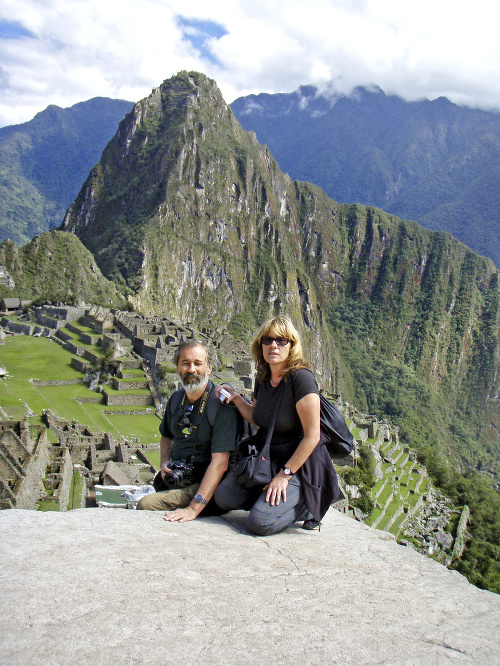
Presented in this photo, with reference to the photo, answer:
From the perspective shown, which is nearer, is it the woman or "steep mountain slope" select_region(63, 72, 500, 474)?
the woman

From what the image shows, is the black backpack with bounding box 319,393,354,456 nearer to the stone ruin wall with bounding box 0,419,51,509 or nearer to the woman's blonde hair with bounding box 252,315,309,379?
the woman's blonde hair with bounding box 252,315,309,379

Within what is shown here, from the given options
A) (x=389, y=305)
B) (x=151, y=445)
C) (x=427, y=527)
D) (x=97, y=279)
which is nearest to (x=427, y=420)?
(x=389, y=305)

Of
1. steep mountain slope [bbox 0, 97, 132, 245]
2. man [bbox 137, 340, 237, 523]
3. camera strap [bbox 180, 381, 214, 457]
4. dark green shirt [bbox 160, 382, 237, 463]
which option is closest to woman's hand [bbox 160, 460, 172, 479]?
man [bbox 137, 340, 237, 523]

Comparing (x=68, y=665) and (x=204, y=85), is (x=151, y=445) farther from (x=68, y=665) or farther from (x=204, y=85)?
(x=204, y=85)

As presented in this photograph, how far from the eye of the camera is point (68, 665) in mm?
2699

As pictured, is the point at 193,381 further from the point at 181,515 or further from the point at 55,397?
the point at 55,397

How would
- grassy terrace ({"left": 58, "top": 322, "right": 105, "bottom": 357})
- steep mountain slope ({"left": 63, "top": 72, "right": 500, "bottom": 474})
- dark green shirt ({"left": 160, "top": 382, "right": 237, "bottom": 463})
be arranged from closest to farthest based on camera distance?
dark green shirt ({"left": 160, "top": 382, "right": 237, "bottom": 463}) < grassy terrace ({"left": 58, "top": 322, "right": 105, "bottom": 357}) < steep mountain slope ({"left": 63, "top": 72, "right": 500, "bottom": 474})

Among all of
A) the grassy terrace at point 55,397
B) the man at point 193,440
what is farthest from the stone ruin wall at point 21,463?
the man at point 193,440

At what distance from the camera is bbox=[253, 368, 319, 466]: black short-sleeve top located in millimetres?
5125

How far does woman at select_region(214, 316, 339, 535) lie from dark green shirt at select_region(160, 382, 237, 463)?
0.56 ft

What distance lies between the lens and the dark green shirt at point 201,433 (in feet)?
17.5

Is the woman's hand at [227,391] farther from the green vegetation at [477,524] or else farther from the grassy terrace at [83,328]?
the grassy terrace at [83,328]

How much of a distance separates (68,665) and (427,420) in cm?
11674

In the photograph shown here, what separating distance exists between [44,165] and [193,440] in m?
174
